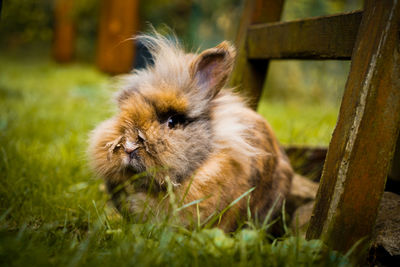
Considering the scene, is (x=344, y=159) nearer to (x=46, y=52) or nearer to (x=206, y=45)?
(x=206, y=45)

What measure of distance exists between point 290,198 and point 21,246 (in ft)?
5.93

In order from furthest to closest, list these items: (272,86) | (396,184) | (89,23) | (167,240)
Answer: (89,23) < (272,86) < (396,184) < (167,240)

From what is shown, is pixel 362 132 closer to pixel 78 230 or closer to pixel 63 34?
pixel 78 230

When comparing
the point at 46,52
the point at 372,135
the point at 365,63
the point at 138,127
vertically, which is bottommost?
the point at 46,52

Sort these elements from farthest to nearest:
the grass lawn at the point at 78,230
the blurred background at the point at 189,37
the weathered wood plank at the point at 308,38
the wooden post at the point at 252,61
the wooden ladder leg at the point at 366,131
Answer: the blurred background at the point at 189,37, the wooden post at the point at 252,61, the weathered wood plank at the point at 308,38, the wooden ladder leg at the point at 366,131, the grass lawn at the point at 78,230

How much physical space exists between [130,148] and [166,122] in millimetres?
243

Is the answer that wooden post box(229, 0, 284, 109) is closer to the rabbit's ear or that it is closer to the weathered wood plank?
the weathered wood plank

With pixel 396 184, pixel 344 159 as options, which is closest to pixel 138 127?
pixel 344 159

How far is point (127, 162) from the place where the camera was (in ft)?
5.48

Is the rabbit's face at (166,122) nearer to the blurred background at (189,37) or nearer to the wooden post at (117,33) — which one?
the blurred background at (189,37)

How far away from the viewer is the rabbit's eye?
70.9 inches

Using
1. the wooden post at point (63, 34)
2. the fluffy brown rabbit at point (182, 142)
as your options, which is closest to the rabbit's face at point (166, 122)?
the fluffy brown rabbit at point (182, 142)

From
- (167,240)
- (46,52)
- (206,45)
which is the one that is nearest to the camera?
(167,240)

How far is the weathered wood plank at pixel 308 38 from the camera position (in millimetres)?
1631
